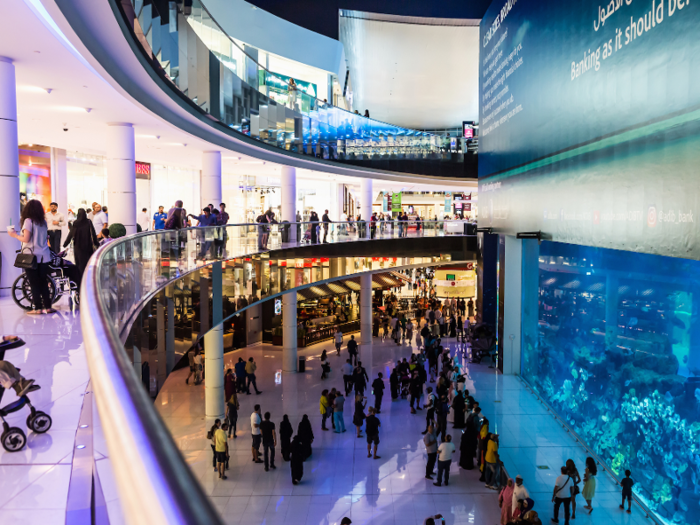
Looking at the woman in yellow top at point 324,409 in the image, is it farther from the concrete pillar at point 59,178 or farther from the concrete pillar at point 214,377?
the concrete pillar at point 59,178

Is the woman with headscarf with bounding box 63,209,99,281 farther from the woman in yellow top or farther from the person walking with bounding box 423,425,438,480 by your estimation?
the woman in yellow top

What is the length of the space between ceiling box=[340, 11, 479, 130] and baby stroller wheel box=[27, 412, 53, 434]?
2197cm

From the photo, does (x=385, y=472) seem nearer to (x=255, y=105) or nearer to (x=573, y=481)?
(x=573, y=481)

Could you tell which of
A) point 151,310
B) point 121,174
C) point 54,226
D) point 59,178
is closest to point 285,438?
point 151,310

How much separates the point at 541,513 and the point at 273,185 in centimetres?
2944

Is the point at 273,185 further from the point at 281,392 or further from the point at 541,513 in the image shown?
the point at 541,513

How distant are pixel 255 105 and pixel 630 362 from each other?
1397cm

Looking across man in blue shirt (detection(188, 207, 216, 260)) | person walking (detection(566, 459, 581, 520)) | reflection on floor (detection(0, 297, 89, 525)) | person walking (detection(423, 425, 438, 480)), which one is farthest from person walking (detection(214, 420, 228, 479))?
person walking (detection(566, 459, 581, 520))

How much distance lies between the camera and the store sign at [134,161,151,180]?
25375 millimetres

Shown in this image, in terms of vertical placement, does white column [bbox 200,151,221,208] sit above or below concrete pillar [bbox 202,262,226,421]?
above

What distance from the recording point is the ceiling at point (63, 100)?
7258mm

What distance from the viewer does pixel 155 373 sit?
32.0ft

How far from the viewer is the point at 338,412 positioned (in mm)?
15430

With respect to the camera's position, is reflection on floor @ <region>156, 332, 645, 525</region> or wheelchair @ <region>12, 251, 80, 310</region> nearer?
wheelchair @ <region>12, 251, 80, 310</region>
